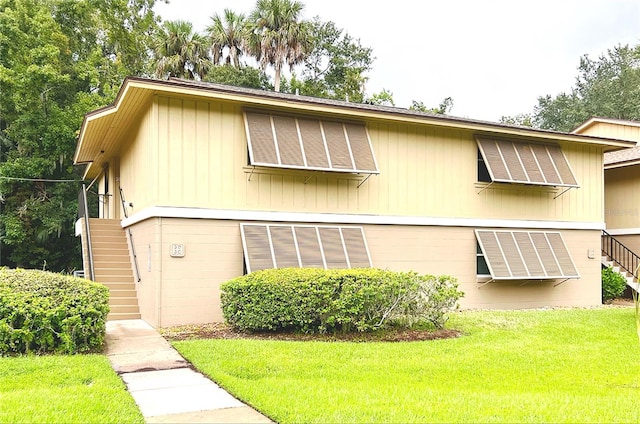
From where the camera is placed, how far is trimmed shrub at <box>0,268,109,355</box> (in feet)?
22.4

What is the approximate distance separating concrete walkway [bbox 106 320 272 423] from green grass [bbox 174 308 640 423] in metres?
0.16

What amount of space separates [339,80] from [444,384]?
32064 millimetres

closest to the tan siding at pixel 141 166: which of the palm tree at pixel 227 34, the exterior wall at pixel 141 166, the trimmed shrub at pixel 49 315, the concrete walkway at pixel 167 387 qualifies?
the exterior wall at pixel 141 166

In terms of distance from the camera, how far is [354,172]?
1096 centimetres

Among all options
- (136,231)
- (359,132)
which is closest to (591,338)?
(359,132)

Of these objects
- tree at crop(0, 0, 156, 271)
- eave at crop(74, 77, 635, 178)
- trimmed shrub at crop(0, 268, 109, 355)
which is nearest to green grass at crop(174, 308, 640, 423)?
trimmed shrub at crop(0, 268, 109, 355)

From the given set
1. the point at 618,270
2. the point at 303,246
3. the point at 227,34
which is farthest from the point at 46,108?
the point at 618,270

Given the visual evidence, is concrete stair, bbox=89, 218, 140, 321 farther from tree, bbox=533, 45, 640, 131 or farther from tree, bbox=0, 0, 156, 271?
tree, bbox=533, 45, 640, 131

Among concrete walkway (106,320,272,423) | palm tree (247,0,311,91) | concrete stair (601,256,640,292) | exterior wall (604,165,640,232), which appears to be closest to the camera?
concrete walkway (106,320,272,423)

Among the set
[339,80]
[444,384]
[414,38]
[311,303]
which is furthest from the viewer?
[414,38]

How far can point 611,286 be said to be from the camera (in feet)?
48.2

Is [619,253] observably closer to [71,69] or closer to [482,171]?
[482,171]

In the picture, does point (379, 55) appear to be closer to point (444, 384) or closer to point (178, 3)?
point (178, 3)

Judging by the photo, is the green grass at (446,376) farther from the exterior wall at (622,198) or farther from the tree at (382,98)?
the tree at (382,98)
